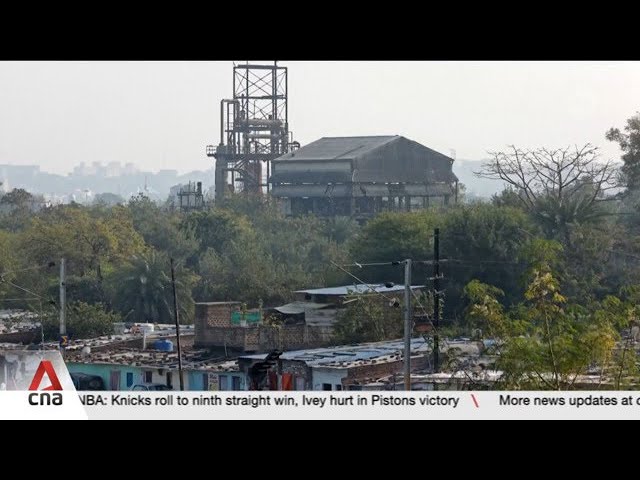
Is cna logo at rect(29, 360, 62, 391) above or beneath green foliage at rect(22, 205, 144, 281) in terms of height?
beneath

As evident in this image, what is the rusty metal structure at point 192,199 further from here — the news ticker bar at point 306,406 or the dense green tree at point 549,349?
the news ticker bar at point 306,406

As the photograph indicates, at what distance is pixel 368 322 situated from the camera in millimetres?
9117

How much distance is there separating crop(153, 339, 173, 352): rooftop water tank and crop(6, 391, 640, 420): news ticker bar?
→ 5003 mm

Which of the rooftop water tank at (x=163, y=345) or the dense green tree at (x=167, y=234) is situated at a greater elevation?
the dense green tree at (x=167, y=234)

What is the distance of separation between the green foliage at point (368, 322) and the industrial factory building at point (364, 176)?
4.53m

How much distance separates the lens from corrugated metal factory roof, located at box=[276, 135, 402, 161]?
13859 millimetres

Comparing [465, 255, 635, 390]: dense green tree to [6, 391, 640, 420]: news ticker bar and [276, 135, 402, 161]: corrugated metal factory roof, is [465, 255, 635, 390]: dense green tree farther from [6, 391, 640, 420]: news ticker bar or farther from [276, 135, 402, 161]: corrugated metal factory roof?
[276, 135, 402, 161]: corrugated metal factory roof

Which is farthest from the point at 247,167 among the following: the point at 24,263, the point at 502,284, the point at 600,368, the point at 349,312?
the point at 600,368

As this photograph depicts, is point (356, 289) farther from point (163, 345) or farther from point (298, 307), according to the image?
point (163, 345)

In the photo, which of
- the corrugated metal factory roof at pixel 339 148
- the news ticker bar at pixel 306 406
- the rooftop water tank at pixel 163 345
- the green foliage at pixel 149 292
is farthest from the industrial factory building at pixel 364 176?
the news ticker bar at pixel 306 406

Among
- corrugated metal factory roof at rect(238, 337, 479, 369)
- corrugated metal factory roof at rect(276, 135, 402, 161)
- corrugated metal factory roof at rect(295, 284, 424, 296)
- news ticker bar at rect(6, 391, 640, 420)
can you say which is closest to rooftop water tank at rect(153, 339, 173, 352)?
corrugated metal factory roof at rect(238, 337, 479, 369)

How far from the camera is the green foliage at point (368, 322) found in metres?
9.11

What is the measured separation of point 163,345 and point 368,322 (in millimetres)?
1506
